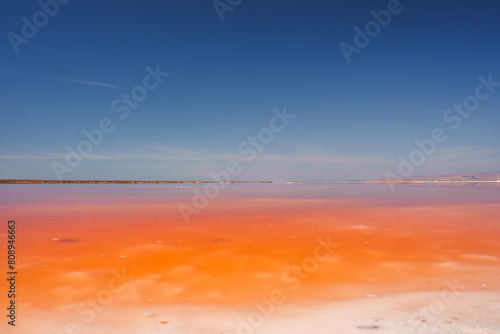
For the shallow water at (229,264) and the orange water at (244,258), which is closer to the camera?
the shallow water at (229,264)

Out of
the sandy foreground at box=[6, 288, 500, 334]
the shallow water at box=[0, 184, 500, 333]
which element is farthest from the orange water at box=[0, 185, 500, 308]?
the sandy foreground at box=[6, 288, 500, 334]

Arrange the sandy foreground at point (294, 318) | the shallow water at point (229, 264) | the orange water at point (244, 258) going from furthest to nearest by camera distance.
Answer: the orange water at point (244, 258) < the shallow water at point (229, 264) < the sandy foreground at point (294, 318)

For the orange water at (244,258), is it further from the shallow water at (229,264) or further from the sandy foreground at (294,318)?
the sandy foreground at (294,318)

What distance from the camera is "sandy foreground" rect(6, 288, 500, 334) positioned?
278 centimetres

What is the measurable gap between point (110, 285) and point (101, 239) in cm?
274

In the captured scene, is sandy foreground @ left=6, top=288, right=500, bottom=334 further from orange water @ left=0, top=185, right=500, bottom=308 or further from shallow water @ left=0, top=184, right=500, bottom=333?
orange water @ left=0, top=185, right=500, bottom=308

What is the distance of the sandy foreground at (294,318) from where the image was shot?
2.78 metres

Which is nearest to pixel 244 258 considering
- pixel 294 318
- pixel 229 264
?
pixel 229 264

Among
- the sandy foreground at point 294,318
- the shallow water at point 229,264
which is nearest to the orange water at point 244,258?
the shallow water at point 229,264

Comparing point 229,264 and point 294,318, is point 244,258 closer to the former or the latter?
point 229,264

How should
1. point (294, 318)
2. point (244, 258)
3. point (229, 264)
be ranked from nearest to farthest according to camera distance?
point (294, 318) < point (229, 264) < point (244, 258)

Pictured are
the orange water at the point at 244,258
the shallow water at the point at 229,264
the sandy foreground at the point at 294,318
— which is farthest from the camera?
the orange water at the point at 244,258

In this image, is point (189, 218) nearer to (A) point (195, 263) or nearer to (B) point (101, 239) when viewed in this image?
(B) point (101, 239)

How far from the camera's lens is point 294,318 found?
2.98 m
